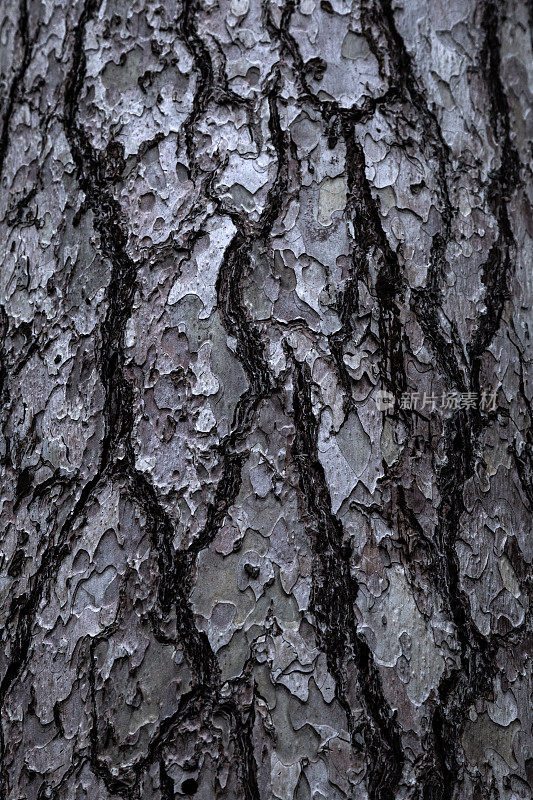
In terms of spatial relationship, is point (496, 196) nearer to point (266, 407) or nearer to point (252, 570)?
point (266, 407)

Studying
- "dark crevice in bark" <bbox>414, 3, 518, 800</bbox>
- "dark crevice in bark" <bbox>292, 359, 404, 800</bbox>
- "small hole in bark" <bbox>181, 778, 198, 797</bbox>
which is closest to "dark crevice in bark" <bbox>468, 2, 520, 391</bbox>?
"dark crevice in bark" <bbox>414, 3, 518, 800</bbox>

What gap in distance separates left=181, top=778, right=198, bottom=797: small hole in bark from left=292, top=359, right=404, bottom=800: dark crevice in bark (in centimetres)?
15

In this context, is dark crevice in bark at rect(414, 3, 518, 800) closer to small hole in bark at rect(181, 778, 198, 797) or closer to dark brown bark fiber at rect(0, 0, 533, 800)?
dark brown bark fiber at rect(0, 0, 533, 800)

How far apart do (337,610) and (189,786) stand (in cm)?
20

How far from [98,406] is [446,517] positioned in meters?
0.37

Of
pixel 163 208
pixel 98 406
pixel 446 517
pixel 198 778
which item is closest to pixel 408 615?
pixel 446 517

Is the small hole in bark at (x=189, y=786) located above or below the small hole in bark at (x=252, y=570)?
below

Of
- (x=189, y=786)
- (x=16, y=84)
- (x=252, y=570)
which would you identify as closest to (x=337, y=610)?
(x=252, y=570)

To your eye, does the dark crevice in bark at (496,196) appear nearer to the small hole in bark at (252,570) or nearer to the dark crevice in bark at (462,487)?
the dark crevice in bark at (462,487)

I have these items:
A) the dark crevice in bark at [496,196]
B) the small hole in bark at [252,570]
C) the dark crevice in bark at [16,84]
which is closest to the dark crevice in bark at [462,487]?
the dark crevice in bark at [496,196]

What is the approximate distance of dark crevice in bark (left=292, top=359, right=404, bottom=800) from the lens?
0.60m

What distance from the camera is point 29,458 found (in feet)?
2.26

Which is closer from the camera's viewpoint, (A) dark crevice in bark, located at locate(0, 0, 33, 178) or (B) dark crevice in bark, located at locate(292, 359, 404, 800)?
(B) dark crevice in bark, located at locate(292, 359, 404, 800)

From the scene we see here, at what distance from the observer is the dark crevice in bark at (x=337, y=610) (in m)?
0.60
